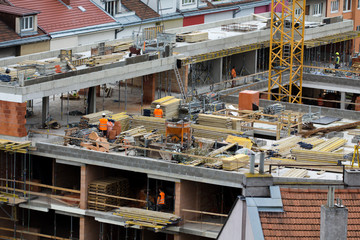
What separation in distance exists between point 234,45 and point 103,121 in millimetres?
26613

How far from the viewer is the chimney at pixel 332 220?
28938mm

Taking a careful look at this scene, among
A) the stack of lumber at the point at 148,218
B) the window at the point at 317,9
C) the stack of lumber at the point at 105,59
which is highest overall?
the window at the point at 317,9

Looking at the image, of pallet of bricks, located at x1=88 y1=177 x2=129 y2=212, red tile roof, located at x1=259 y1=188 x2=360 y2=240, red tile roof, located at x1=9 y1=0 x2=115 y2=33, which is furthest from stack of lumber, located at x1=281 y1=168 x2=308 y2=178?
red tile roof, located at x1=9 y1=0 x2=115 y2=33

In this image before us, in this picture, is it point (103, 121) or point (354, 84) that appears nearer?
point (103, 121)

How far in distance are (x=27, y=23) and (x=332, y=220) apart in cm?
5515

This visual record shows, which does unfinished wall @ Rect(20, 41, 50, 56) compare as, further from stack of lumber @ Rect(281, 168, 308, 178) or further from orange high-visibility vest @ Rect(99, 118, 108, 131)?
stack of lumber @ Rect(281, 168, 308, 178)

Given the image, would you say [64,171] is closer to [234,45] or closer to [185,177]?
[185,177]

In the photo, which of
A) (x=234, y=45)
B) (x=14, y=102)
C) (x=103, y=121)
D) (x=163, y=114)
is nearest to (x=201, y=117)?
(x=163, y=114)

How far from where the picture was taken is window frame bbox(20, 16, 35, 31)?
79.4 m

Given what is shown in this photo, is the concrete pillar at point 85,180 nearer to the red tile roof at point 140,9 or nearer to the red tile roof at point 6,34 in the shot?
the red tile roof at point 6,34

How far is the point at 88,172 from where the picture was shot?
190ft

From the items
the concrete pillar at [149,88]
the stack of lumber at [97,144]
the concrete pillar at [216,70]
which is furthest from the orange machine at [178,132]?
the concrete pillar at [216,70]

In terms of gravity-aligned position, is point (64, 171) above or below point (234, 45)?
below

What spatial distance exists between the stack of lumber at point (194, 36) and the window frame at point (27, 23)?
41.5ft
